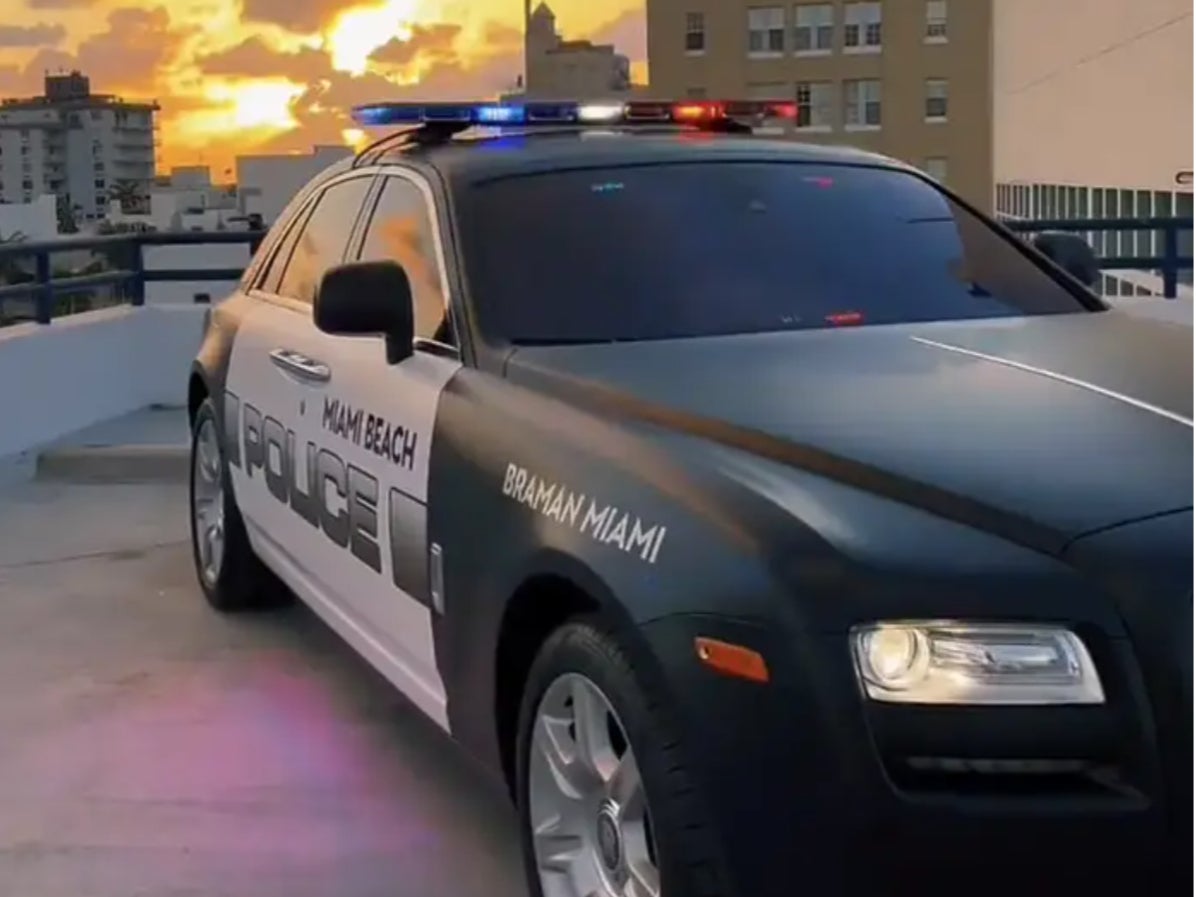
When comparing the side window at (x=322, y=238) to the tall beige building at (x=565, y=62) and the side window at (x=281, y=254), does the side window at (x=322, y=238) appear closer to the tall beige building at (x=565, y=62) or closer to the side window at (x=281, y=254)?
the side window at (x=281, y=254)

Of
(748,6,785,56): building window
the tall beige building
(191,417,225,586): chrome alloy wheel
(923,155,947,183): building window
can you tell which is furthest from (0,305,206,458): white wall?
(748,6,785,56): building window

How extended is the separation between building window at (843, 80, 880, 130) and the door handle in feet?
214

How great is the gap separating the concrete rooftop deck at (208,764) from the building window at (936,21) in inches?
2546

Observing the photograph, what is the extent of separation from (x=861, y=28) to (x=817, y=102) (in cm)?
365

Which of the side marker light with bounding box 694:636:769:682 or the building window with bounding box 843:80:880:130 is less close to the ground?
the building window with bounding box 843:80:880:130

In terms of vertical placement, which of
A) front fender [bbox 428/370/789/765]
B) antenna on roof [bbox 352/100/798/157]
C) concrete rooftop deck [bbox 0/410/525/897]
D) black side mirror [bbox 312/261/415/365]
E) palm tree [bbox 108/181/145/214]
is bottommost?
concrete rooftop deck [bbox 0/410/525/897]

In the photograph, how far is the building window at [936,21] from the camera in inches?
2677

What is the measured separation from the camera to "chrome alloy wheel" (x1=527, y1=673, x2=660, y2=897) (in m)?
3.08

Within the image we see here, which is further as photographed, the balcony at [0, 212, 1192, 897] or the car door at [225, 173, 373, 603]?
the car door at [225, 173, 373, 603]

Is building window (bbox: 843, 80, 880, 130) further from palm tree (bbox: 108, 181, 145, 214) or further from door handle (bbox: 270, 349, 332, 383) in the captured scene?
door handle (bbox: 270, 349, 332, 383)

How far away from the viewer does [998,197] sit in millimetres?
61688

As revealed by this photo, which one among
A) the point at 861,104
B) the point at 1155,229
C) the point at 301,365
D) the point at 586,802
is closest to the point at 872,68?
the point at 861,104

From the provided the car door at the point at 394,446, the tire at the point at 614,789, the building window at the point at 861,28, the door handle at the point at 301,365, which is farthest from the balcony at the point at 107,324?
the building window at the point at 861,28

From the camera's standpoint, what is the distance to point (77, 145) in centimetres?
9406
